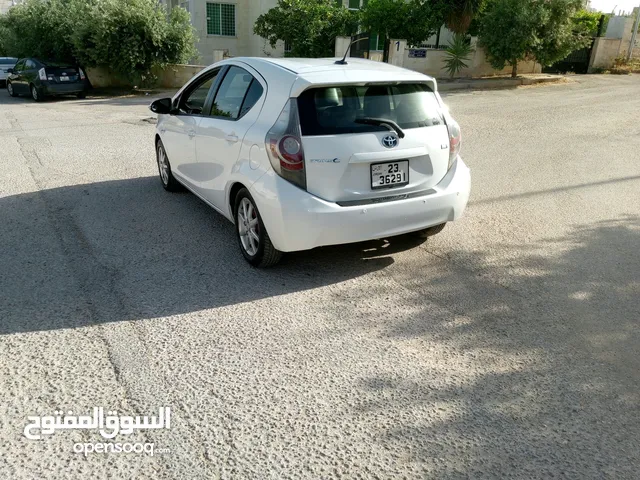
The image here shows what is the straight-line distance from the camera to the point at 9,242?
5363 mm

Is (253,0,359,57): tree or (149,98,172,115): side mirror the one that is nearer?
(149,98,172,115): side mirror

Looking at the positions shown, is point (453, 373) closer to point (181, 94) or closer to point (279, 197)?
point (279, 197)

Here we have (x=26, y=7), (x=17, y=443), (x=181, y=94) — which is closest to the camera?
(x=17, y=443)

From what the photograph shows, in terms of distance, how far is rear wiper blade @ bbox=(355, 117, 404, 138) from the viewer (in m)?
4.46

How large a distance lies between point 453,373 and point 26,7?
29138 millimetres

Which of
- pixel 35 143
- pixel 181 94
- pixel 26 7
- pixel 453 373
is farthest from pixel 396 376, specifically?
pixel 26 7

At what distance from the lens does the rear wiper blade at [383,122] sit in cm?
446

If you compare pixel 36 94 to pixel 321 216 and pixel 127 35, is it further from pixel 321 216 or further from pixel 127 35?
pixel 321 216

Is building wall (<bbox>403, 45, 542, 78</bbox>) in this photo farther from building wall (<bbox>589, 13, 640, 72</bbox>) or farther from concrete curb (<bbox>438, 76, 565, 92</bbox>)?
building wall (<bbox>589, 13, 640, 72</bbox>)

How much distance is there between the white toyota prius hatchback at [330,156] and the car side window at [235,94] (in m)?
0.02

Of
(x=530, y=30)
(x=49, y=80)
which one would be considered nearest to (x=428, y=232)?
(x=530, y=30)

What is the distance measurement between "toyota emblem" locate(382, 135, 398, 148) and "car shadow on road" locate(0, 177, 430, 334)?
1073mm

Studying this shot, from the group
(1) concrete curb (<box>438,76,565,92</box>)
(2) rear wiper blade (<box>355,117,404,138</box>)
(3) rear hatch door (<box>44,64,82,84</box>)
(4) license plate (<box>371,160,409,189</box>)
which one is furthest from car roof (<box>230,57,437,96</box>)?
(3) rear hatch door (<box>44,64,82,84</box>)

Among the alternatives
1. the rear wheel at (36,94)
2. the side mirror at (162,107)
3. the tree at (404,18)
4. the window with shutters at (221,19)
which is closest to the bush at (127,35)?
the rear wheel at (36,94)
